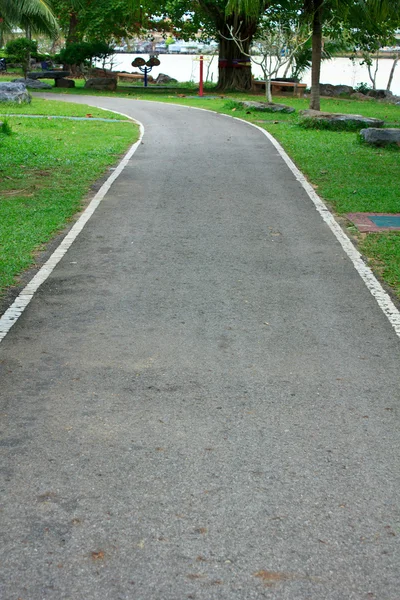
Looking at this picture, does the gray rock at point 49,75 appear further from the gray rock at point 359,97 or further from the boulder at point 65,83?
the gray rock at point 359,97

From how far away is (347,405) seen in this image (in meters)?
4.94

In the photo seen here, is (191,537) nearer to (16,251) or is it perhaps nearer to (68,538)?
(68,538)

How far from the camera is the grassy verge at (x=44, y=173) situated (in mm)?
9139

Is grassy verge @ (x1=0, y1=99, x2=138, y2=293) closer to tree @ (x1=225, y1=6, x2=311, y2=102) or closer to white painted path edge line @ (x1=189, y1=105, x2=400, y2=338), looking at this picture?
white painted path edge line @ (x1=189, y1=105, x2=400, y2=338)

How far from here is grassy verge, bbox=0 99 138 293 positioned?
9.14m

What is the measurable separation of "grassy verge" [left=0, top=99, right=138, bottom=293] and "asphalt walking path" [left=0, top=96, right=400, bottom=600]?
72 centimetres

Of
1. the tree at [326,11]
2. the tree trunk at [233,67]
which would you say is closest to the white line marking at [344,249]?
the tree at [326,11]

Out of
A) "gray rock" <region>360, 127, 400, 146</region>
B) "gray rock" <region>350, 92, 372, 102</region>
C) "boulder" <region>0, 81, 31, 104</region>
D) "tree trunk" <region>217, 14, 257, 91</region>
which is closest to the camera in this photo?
"gray rock" <region>360, 127, 400, 146</region>

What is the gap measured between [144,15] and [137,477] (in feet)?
135

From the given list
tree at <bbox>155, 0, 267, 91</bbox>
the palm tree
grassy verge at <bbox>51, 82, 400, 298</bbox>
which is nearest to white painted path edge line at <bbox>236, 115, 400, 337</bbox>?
grassy verge at <bbox>51, 82, 400, 298</bbox>

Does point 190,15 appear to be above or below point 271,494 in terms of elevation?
above

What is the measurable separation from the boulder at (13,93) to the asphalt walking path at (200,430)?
22.5 m

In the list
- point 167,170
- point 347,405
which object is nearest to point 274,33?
point 167,170

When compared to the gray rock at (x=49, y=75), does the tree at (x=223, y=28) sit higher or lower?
higher
